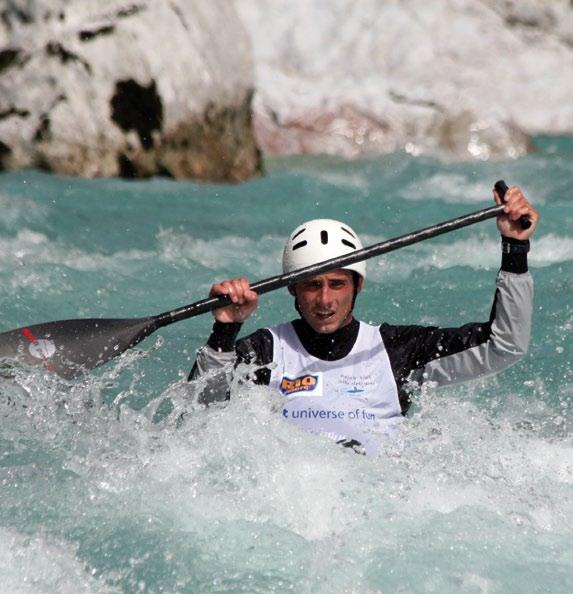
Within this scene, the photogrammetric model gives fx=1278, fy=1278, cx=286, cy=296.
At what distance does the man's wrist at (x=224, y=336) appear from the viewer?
5008mm

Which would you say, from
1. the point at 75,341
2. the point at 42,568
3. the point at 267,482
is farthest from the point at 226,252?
the point at 42,568

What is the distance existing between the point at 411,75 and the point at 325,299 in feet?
31.8

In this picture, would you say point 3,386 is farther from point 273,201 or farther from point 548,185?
point 548,185

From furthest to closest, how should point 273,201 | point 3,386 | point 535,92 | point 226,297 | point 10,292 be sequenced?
point 535,92, point 273,201, point 10,292, point 3,386, point 226,297

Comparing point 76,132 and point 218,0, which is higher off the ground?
point 218,0

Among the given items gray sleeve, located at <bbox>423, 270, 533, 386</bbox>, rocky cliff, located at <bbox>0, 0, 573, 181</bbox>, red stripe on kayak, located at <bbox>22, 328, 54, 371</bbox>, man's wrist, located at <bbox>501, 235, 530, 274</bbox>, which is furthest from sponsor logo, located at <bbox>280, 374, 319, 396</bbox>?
rocky cliff, located at <bbox>0, 0, 573, 181</bbox>

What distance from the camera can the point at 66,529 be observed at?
14.9 feet

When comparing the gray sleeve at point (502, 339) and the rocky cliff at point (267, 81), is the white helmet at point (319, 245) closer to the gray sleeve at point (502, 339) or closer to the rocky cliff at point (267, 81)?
the gray sleeve at point (502, 339)

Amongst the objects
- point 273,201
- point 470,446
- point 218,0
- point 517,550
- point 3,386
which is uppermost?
point 218,0

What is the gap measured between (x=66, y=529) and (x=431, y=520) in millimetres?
1315

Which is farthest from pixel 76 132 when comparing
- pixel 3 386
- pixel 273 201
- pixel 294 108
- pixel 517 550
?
pixel 517 550

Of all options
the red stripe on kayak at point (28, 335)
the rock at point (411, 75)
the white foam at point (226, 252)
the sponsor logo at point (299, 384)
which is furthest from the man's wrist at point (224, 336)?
the rock at point (411, 75)

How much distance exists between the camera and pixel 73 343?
5.63 metres

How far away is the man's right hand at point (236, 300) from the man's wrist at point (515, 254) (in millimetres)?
1016
